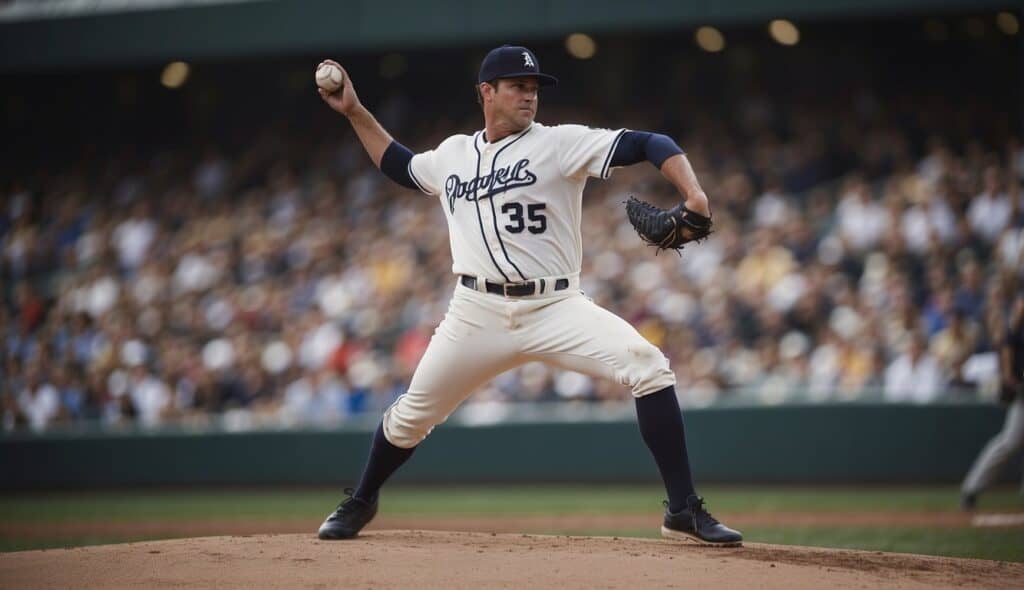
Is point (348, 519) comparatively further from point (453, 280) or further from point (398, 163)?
point (453, 280)

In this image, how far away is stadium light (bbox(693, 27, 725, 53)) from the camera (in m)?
13.9

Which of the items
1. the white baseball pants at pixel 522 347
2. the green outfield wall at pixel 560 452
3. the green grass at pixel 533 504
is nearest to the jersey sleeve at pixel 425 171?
the white baseball pants at pixel 522 347

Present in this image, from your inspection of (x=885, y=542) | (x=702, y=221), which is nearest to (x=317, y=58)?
(x=885, y=542)

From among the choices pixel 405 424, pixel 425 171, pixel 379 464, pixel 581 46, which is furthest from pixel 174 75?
pixel 405 424

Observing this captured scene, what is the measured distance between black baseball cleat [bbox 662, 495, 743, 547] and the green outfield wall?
6170mm

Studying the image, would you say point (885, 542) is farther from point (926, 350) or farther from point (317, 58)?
point (317, 58)

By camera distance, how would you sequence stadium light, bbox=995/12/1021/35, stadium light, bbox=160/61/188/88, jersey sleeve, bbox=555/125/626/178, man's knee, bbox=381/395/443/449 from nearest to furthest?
jersey sleeve, bbox=555/125/626/178 < man's knee, bbox=381/395/443/449 < stadium light, bbox=995/12/1021/35 < stadium light, bbox=160/61/188/88

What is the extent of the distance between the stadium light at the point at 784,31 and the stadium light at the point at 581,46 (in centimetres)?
205

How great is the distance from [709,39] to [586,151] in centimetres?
1025

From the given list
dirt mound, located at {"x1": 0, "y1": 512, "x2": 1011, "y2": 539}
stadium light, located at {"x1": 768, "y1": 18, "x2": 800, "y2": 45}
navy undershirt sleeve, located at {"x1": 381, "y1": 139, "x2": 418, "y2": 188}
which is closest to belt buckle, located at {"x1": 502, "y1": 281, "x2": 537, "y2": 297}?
navy undershirt sleeve, located at {"x1": 381, "y1": 139, "x2": 418, "y2": 188}

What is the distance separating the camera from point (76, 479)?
12242 millimetres

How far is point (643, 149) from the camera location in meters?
4.57

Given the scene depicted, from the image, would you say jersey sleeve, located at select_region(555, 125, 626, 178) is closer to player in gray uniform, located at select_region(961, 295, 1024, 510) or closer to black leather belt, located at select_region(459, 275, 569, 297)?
black leather belt, located at select_region(459, 275, 569, 297)

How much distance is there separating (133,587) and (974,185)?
31.6ft
